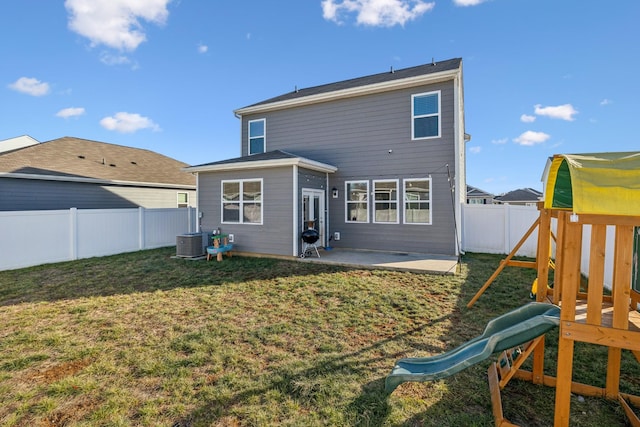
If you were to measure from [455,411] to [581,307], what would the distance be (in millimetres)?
1697

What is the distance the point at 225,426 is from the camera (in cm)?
212

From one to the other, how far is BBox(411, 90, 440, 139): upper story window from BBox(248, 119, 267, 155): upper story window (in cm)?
590

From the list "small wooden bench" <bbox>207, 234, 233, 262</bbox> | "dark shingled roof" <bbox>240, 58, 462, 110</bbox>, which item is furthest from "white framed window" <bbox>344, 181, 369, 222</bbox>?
"small wooden bench" <bbox>207, 234, 233, 262</bbox>

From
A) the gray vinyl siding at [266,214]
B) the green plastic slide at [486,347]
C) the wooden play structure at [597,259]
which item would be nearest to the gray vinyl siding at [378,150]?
the gray vinyl siding at [266,214]

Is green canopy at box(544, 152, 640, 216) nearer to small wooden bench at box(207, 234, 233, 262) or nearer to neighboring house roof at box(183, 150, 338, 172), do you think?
neighboring house roof at box(183, 150, 338, 172)

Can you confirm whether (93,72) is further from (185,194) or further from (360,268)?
(360,268)

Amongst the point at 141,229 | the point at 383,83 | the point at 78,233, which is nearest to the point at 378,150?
the point at 383,83

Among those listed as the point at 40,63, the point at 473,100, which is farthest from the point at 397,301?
the point at 40,63

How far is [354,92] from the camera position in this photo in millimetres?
9766

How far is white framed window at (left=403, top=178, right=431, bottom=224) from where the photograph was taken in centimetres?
909

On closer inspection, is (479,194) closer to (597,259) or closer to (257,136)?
(257,136)

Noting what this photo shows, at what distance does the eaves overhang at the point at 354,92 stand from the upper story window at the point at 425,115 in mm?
438

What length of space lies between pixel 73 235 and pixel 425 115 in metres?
11.8

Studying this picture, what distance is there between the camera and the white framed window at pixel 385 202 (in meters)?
9.55
